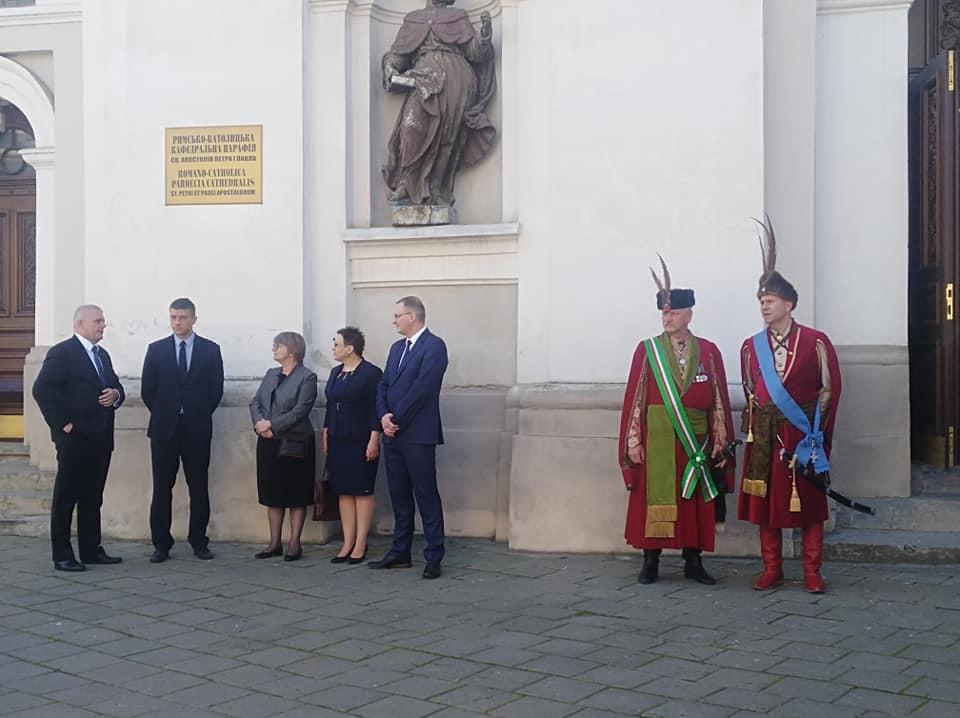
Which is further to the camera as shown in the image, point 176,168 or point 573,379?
point 176,168

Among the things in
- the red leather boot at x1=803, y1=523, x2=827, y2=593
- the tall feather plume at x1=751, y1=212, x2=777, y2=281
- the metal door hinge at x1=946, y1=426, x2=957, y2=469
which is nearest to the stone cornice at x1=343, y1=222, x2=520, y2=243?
the tall feather plume at x1=751, y1=212, x2=777, y2=281

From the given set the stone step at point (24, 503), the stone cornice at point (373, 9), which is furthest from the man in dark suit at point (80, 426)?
the stone cornice at point (373, 9)

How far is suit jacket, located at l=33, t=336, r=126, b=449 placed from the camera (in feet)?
24.6

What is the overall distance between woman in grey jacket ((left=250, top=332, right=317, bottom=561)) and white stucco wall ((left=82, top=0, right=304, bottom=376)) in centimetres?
63

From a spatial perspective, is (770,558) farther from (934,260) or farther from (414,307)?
(934,260)

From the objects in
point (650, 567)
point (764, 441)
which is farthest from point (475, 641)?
point (764, 441)

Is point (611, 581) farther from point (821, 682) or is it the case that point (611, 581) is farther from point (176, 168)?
point (176, 168)

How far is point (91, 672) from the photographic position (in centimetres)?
517

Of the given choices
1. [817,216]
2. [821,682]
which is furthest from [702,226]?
[821,682]

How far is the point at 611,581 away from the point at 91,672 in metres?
3.09

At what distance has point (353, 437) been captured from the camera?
7590 mm

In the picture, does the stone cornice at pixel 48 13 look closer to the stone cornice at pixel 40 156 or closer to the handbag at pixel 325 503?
the stone cornice at pixel 40 156

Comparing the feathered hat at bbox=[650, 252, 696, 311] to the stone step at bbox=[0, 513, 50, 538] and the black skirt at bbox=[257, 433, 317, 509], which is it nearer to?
the black skirt at bbox=[257, 433, 317, 509]

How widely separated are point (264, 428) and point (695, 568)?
3.04 meters
